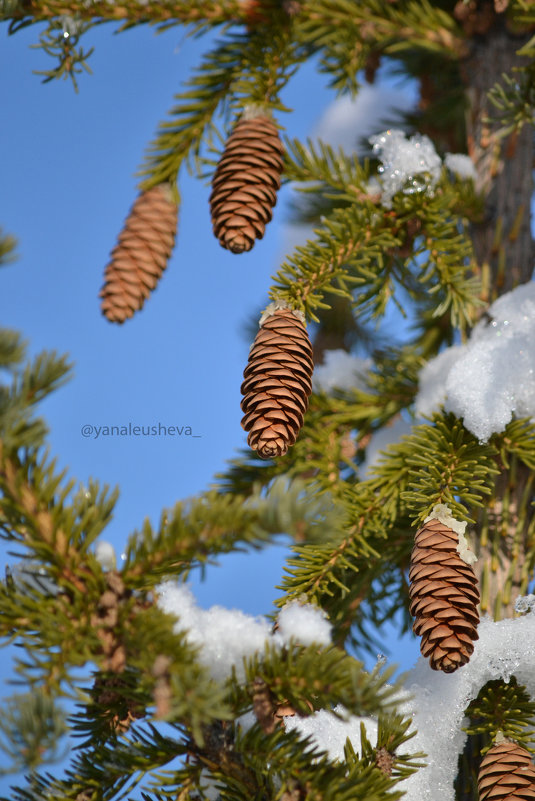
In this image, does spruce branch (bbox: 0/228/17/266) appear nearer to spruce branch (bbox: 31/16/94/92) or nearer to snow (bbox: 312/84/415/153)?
spruce branch (bbox: 31/16/94/92)

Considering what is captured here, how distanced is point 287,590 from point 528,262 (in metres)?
0.93

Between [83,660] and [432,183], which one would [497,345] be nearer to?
[432,183]

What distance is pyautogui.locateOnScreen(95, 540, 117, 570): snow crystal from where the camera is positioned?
810mm

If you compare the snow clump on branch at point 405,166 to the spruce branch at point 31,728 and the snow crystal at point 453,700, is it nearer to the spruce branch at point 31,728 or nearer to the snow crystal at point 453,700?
the snow crystal at point 453,700

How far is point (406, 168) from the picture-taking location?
1500mm

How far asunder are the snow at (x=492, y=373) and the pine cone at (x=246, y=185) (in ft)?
1.46

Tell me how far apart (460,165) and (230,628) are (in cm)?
122

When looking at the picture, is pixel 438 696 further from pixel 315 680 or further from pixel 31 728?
pixel 31 728

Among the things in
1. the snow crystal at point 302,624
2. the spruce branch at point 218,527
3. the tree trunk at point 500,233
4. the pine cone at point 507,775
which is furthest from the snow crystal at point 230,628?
the tree trunk at point 500,233

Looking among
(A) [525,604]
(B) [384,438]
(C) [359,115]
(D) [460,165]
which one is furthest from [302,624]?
(C) [359,115]

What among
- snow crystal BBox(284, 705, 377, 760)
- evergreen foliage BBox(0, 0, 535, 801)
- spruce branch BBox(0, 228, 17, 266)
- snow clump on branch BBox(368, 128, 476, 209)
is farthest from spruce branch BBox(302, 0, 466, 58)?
snow crystal BBox(284, 705, 377, 760)

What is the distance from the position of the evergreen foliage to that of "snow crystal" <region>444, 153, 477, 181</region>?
3 cm

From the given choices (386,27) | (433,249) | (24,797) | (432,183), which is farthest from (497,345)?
(24,797)

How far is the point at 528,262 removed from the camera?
1692 millimetres
